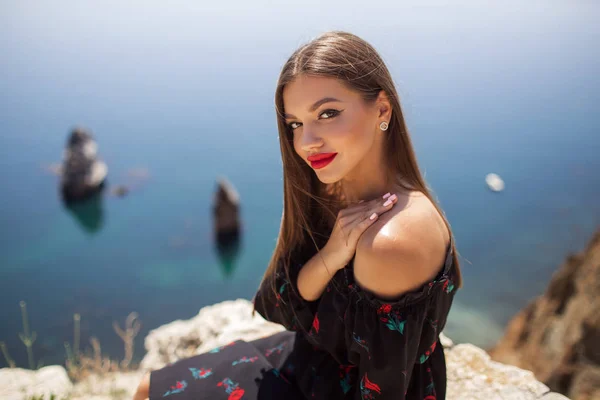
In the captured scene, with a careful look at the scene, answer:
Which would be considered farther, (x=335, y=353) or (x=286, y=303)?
(x=286, y=303)

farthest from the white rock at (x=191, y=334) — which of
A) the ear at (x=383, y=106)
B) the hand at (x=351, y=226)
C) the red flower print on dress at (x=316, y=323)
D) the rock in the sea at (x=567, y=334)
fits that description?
the rock in the sea at (x=567, y=334)

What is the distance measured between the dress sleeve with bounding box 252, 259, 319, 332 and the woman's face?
50 centimetres

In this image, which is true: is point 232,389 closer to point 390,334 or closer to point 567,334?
point 390,334

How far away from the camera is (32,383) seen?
9.57 feet

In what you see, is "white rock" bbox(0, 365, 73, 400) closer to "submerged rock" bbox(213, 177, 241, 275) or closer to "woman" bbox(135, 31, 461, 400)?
"woman" bbox(135, 31, 461, 400)

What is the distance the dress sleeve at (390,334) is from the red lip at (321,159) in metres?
0.46

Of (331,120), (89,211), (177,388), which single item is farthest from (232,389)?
(89,211)

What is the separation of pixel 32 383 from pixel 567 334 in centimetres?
451

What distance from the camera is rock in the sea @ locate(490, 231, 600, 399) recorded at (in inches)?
143

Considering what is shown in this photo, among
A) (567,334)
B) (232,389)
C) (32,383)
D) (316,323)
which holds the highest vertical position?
(316,323)

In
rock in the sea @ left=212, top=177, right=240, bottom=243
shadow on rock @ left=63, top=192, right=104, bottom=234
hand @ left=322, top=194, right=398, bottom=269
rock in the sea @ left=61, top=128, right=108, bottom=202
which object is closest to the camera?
hand @ left=322, top=194, right=398, bottom=269

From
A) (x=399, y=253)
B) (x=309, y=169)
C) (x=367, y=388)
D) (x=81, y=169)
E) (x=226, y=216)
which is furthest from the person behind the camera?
(x=81, y=169)

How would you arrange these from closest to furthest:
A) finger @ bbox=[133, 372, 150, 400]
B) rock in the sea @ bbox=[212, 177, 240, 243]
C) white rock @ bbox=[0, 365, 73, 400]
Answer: finger @ bbox=[133, 372, 150, 400], white rock @ bbox=[0, 365, 73, 400], rock in the sea @ bbox=[212, 177, 240, 243]

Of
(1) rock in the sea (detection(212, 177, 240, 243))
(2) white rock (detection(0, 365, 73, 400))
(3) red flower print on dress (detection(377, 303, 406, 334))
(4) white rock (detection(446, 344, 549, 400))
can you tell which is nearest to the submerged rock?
(1) rock in the sea (detection(212, 177, 240, 243))
